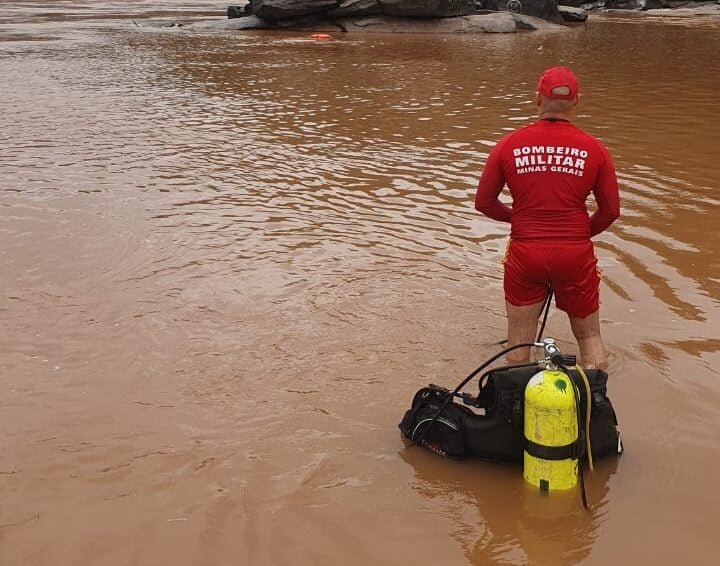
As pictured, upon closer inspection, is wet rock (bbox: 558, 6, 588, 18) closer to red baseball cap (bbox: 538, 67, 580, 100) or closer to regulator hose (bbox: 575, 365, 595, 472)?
red baseball cap (bbox: 538, 67, 580, 100)

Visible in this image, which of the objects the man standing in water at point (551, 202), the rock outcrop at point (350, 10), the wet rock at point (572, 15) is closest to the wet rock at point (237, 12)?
the rock outcrop at point (350, 10)

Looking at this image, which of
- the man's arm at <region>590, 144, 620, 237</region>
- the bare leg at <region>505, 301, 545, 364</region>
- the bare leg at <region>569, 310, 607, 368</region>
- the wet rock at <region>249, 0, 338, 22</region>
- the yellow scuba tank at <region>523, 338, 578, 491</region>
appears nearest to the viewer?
the yellow scuba tank at <region>523, 338, 578, 491</region>

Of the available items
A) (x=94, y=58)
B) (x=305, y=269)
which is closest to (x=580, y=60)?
(x=94, y=58)

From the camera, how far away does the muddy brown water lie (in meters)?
3.51

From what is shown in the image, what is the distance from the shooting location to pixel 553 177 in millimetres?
4227

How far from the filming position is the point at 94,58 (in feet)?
71.6

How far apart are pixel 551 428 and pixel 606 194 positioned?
1475mm

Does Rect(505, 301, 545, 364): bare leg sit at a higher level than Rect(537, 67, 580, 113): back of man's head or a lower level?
lower

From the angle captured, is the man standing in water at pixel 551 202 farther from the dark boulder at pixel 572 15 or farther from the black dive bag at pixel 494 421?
the dark boulder at pixel 572 15

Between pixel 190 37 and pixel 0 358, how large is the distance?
2433 cm

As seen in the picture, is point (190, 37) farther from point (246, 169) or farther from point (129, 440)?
point (129, 440)

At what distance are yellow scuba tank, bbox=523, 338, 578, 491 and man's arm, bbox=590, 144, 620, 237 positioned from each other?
1.13 metres

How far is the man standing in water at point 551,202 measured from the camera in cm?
419

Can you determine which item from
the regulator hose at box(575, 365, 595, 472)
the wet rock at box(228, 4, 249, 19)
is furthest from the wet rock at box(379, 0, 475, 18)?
the regulator hose at box(575, 365, 595, 472)
